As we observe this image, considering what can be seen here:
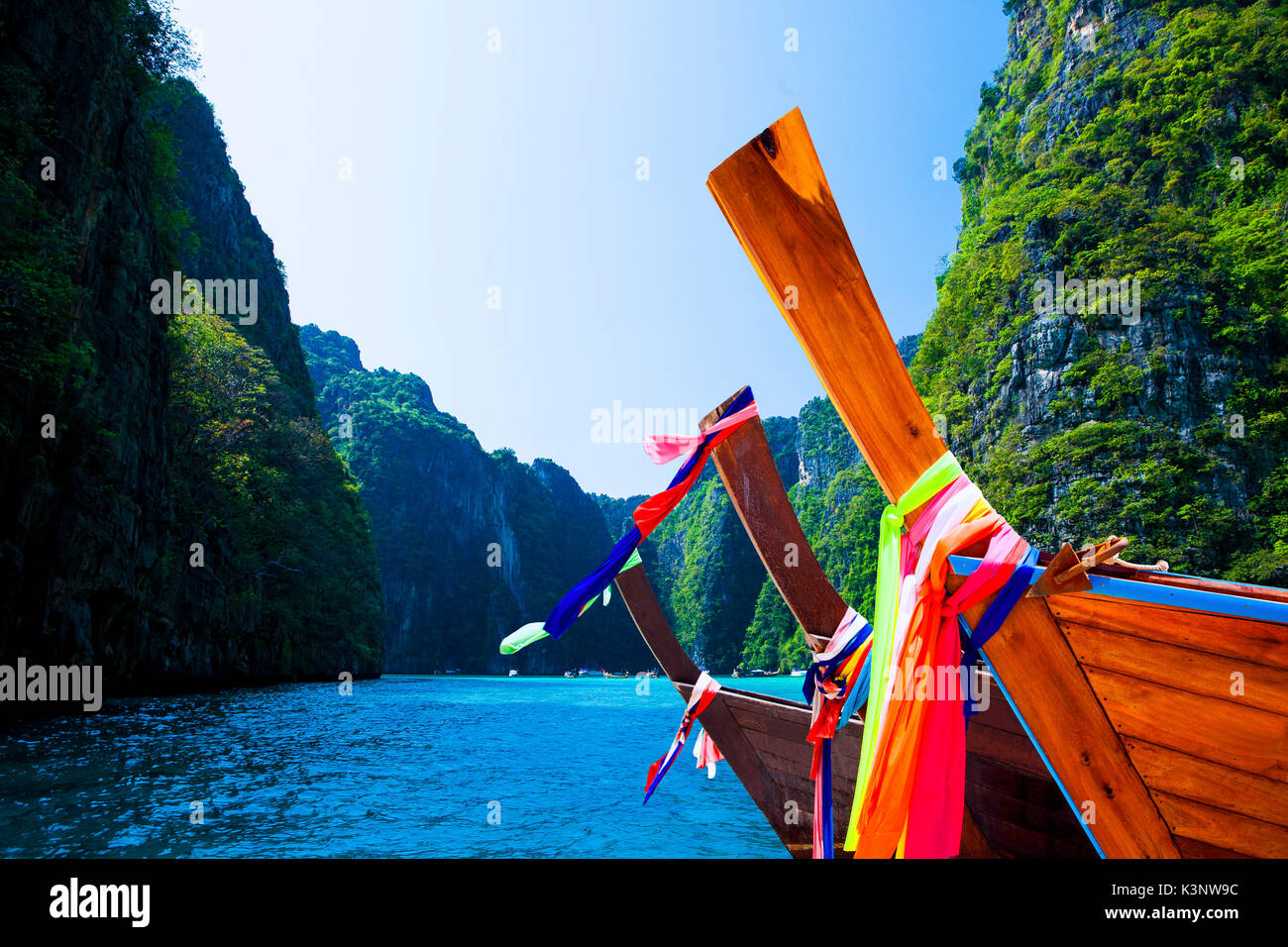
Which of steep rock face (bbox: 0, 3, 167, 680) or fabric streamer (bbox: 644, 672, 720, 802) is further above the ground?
steep rock face (bbox: 0, 3, 167, 680)

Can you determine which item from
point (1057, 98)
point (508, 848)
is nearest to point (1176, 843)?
point (508, 848)

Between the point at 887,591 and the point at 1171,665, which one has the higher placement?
the point at 887,591

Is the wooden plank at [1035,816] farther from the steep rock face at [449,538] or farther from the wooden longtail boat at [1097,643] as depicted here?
the steep rock face at [449,538]

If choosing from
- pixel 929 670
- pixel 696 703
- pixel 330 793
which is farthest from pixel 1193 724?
pixel 330 793

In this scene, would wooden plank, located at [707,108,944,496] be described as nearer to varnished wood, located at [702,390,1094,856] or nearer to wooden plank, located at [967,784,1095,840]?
varnished wood, located at [702,390,1094,856]

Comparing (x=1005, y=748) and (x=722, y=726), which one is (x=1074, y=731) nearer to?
(x=1005, y=748)

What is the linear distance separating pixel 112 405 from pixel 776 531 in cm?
2132

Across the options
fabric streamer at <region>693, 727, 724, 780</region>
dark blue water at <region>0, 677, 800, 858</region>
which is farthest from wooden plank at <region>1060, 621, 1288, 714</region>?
dark blue water at <region>0, 677, 800, 858</region>

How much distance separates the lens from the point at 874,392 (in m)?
2.09

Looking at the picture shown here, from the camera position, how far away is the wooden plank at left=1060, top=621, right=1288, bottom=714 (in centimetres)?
210

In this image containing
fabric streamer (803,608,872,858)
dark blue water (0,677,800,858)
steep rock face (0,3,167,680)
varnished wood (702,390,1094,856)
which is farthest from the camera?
steep rock face (0,3,167,680)

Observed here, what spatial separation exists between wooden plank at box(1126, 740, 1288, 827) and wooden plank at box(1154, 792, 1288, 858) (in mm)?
24

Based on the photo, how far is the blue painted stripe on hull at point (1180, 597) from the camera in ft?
6.63
